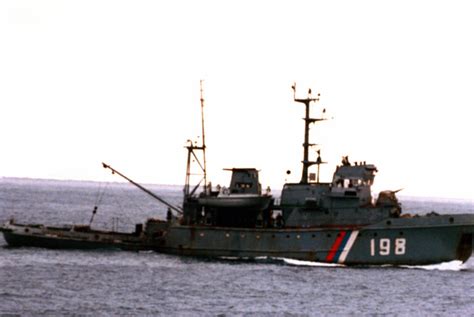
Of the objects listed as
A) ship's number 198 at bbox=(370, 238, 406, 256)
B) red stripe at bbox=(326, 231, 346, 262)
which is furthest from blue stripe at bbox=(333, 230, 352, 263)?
ship's number 198 at bbox=(370, 238, 406, 256)

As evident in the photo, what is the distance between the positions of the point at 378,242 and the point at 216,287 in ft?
34.3

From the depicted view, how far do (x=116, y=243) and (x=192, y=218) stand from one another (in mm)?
5975

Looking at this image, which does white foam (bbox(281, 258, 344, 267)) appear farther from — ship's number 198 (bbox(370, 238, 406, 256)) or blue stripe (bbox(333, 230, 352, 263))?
ship's number 198 (bbox(370, 238, 406, 256))

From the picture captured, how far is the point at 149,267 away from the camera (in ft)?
154

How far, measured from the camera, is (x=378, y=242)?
4597cm

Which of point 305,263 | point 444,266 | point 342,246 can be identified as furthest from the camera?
point 444,266

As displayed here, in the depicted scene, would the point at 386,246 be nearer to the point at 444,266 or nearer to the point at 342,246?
the point at 342,246

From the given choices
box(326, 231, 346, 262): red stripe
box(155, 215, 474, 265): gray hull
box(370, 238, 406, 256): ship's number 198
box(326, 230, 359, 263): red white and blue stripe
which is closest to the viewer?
box(155, 215, 474, 265): gray hull

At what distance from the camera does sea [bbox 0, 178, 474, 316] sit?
3562 cm

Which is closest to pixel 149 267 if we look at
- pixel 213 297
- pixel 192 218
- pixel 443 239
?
pixel 192 218

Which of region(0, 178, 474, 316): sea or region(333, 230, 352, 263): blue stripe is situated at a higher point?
region(333, 230, 352, 263): blue stripe

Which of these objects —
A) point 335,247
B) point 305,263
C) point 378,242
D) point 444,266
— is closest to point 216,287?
point 305,263

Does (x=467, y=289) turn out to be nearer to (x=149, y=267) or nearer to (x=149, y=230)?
(x=149, y=267)

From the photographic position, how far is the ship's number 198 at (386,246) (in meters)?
45.9
